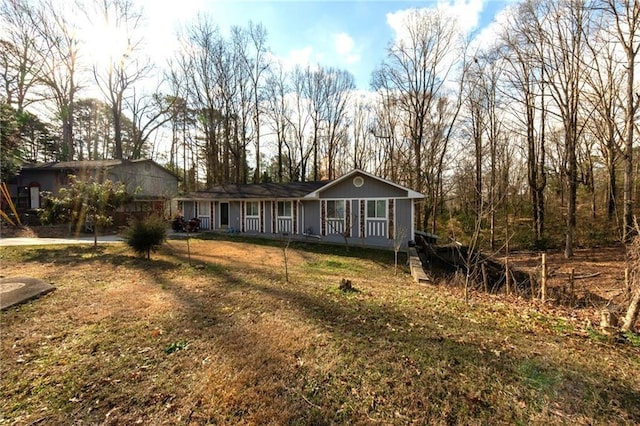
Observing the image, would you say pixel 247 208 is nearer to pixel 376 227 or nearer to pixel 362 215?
pixel 362 215

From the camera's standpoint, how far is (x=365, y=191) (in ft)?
46.6

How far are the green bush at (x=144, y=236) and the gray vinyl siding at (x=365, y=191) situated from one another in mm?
8305

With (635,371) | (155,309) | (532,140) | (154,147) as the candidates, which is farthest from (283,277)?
(154,147)

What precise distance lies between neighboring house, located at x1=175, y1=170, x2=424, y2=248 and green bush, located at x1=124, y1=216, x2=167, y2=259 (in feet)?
24.4

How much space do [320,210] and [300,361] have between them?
12.2m

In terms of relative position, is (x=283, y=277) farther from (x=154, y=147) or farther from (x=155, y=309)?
(x=154, y=147)

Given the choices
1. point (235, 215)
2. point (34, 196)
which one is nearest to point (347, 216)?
point (235, 215)

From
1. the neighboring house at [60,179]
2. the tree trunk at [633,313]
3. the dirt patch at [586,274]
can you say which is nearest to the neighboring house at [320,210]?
the neighboring house at [60,179]

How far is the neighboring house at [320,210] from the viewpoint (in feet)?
45.2

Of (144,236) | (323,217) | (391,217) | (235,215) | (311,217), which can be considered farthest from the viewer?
(235,215)

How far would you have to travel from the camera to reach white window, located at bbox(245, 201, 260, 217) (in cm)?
1722

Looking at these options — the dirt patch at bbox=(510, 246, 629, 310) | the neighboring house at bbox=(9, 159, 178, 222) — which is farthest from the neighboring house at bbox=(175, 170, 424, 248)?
the dirt patch at bbox=(510, 246, 629, 310)

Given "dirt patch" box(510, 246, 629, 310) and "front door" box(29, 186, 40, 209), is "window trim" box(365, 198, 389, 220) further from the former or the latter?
"front door" box(29, 186, 40, 209)

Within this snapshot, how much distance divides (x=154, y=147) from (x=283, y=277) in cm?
3293
